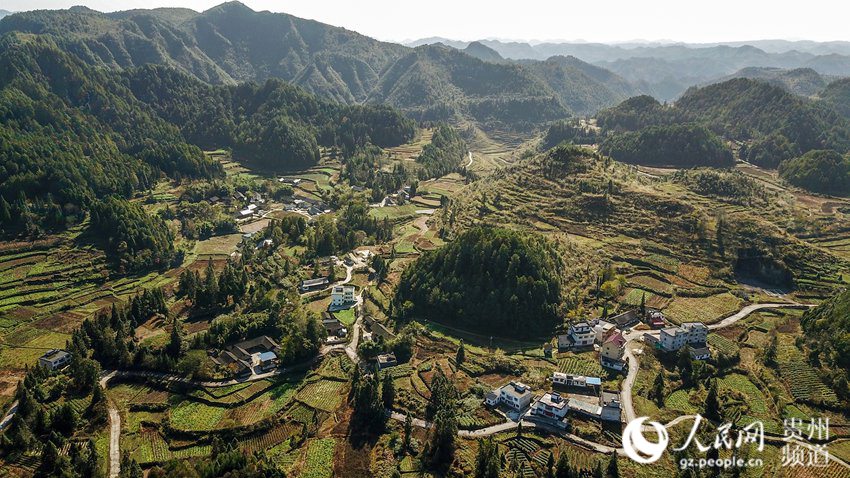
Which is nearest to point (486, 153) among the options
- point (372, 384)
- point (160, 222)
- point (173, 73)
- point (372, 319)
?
point (173, 73)

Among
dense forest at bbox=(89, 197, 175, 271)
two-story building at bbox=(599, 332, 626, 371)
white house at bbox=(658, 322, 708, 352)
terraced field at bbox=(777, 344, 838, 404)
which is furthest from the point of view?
dense forest at bbox=(89, 197, 175, 271)

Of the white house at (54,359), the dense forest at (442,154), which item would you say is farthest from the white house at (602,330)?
the dense forest at (442,154)

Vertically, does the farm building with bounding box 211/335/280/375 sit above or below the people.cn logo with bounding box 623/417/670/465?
below

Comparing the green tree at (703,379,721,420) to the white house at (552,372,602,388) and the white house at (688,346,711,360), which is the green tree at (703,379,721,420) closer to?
the white house at (688,346,711,360)

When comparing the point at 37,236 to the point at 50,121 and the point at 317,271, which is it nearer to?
the point at 317,271

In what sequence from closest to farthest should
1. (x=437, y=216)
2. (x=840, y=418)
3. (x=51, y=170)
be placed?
(x=840, y=418)
(x=51, y=170)
(x=437, y=216)

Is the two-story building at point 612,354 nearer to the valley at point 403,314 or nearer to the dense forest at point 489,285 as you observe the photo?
the valley at point 403,314

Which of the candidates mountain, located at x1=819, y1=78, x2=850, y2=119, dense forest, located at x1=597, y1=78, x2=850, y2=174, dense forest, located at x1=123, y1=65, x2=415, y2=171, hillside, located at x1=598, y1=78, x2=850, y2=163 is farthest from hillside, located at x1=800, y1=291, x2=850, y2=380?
mountain, located at x1=819, y1=78, x2=850, y2=119
